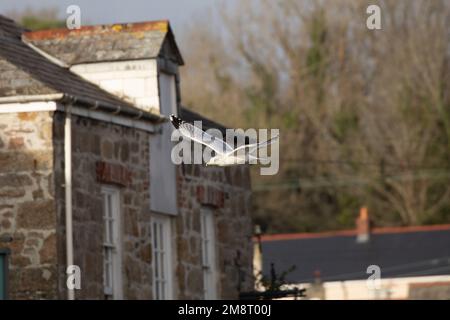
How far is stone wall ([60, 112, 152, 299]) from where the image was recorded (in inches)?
752

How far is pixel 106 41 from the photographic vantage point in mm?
21859

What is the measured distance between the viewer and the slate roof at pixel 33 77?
19.0m

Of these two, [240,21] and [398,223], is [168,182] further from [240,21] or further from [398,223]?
[240,21]

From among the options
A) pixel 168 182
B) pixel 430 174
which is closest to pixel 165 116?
pixel 168 182

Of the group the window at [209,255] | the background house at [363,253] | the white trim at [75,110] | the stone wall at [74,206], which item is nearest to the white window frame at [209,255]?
the window at [209,255]

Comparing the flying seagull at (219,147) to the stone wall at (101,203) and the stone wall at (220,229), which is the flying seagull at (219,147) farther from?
the stone wall at (220,229)

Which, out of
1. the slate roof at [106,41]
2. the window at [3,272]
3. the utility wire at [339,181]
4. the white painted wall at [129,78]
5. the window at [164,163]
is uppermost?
the utility wire at [339,181]

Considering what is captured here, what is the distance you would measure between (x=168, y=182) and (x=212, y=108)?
30.5m

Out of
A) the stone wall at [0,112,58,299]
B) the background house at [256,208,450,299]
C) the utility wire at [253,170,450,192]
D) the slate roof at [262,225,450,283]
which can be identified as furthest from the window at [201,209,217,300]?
the utility wire at [253,170,450,192]

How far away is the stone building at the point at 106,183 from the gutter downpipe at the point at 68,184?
12 millimetres

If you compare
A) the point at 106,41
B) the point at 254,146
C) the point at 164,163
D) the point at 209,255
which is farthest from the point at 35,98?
the point at 209,255

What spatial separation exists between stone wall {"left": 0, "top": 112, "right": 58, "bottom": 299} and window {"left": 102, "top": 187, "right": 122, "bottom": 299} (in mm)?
1475

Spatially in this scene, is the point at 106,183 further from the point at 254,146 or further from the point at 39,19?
the point at 39,19

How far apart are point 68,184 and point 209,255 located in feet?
16.5
